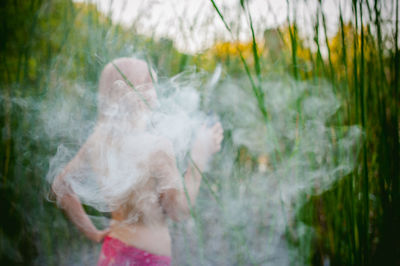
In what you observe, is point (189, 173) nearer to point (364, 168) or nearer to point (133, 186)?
point (133, 186)

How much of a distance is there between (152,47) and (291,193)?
89 centimetres

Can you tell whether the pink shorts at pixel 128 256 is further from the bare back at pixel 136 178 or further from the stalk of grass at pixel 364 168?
the stalk of grass at pixel 364 168

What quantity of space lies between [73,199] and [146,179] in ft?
0.98

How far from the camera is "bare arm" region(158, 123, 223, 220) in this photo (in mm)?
896

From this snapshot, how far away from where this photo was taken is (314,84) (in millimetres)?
924

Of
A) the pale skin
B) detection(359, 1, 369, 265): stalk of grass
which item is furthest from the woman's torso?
detection(359, 1, 369, 265): stalk of grass

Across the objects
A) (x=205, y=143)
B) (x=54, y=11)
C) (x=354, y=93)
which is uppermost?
(x=54, y=11)

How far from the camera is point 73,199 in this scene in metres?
0.92

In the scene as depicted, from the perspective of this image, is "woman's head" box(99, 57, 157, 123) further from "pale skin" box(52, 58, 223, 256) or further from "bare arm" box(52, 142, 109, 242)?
"bare arm" box(52, 142, 109, 242)

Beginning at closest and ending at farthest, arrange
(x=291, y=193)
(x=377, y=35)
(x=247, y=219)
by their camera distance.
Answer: (x=377, y=35) < (x=291, y=193) < (x=247, y=219)

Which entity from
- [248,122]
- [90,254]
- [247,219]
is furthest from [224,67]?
[90,254]

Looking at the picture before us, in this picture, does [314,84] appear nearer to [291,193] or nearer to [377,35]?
[377,35]

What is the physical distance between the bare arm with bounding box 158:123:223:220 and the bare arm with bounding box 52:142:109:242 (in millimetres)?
316

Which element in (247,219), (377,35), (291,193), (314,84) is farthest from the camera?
(247,219)
